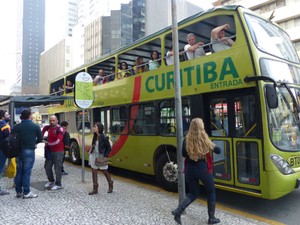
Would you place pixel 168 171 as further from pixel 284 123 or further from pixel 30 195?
pixel 30 195

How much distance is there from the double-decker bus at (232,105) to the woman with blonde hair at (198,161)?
3.51 ft

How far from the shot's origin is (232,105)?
5656 mm

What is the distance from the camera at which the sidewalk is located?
477 centimetres

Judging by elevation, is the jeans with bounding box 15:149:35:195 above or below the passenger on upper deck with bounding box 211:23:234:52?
below

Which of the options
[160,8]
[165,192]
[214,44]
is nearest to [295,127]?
[214,44]

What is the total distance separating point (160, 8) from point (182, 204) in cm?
5819

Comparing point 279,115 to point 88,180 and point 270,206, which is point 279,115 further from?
point 88,180

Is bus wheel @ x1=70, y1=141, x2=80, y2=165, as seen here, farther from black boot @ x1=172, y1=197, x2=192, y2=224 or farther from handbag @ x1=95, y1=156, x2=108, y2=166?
black boot @ x1=172, y1=197, x2=192, y2=224

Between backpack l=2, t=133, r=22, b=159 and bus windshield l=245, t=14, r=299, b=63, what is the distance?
499 centimetres

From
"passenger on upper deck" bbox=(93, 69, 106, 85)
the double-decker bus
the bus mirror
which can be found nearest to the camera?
the bus mirror

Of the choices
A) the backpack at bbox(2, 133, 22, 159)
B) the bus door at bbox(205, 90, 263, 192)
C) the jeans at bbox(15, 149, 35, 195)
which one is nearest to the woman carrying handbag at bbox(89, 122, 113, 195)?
the jeans at bbox(15, 149, 35, 195)

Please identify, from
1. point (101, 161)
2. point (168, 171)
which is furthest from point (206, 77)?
point (101, 161)

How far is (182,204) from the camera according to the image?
4605 millimetres

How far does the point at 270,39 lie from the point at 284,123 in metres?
1.79
